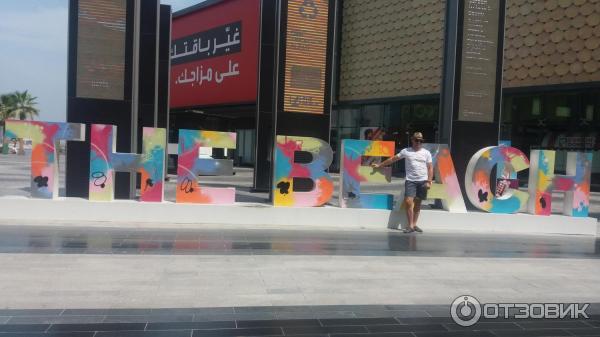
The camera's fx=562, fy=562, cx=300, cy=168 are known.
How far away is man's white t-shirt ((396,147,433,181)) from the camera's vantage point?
9.45 meters

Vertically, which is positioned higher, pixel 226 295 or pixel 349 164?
pixel 349 164

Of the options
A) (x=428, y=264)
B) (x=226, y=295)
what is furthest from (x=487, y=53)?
(x=226, y=295)

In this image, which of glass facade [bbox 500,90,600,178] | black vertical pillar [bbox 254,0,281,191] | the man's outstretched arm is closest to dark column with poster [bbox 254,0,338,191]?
black vertical pillar [bbox 254,0,281,191]

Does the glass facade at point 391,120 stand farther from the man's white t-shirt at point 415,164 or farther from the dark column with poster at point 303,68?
the man's white t-shirt at point 415,164

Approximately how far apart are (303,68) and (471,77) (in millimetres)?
4756

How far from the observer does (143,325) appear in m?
4.43

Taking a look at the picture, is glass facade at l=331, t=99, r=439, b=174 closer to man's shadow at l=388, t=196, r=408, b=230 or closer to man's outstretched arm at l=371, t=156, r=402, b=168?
man's shadow at l=388, t=196, r=408, b=230

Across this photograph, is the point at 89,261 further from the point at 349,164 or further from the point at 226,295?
the point at 349,164

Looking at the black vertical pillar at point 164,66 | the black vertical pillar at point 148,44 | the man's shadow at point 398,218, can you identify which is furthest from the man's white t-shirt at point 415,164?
the black vertical pillar at point 164,66

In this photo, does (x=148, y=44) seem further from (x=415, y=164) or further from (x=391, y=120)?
(x=391, y=120)

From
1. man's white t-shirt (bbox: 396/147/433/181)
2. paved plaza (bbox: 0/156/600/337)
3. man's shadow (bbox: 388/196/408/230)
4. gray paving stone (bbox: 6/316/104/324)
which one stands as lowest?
gray paving stone (bbox: 6/316/104/324)

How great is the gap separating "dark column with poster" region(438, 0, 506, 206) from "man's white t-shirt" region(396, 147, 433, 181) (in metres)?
1.72

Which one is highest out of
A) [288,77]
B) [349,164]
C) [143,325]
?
[288,77]

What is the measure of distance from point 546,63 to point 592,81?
7.43ft
